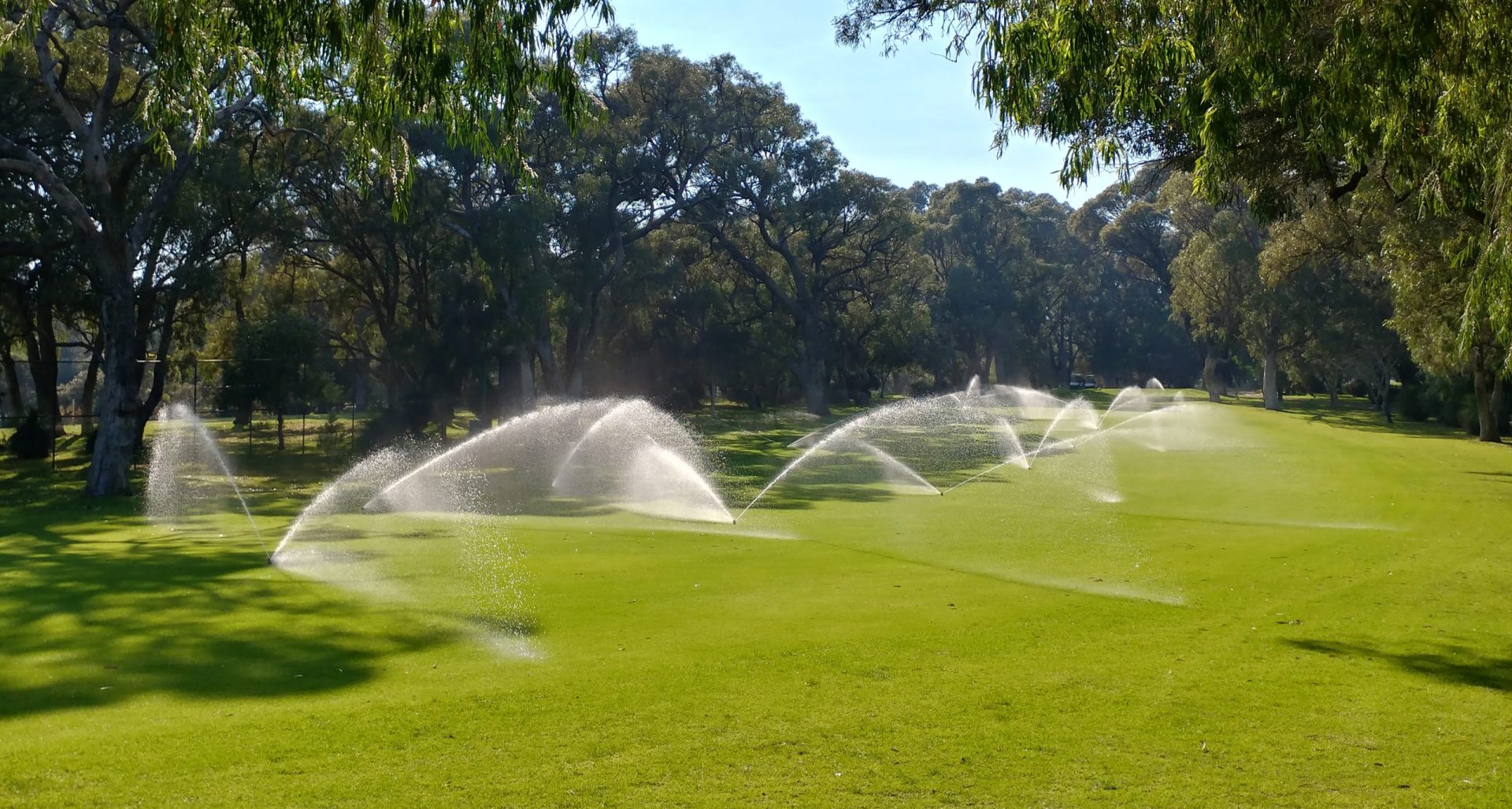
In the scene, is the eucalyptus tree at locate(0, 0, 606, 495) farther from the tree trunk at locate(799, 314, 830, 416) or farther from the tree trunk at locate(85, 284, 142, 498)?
the tree trunk at locate(799, 314, 830, 416)

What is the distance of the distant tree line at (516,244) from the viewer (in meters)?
12.5

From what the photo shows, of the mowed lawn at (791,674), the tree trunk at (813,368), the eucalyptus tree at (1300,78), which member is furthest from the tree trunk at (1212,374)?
the eucalyptus tree at (1300,78)

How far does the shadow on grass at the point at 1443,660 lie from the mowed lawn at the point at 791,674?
0.18 feet

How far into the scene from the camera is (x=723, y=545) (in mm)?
19375

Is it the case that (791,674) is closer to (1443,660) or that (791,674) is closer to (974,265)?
(1443,660)

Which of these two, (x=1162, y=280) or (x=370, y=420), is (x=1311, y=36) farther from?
(x=1162, y=280)

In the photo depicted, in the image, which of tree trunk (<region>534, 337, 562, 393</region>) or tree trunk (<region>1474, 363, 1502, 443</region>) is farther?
tree trunk (<region>534, 337, 562, 393</region>)

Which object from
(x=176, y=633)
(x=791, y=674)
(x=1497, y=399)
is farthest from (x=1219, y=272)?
(x=176, y=633)

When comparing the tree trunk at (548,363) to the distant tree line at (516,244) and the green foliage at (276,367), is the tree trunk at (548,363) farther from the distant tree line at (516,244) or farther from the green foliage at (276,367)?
the green foliage at (276,367)

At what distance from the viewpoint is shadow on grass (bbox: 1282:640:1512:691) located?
1091 cm

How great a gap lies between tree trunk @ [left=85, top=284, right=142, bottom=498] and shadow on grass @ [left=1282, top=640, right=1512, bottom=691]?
28.8m

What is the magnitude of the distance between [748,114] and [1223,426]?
30.7 meters

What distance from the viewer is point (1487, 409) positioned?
156 feet

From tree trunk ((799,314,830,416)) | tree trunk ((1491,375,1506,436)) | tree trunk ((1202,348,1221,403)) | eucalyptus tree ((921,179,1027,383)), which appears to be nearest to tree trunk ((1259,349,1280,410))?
tree trunk ((1202,348,1221,403))
